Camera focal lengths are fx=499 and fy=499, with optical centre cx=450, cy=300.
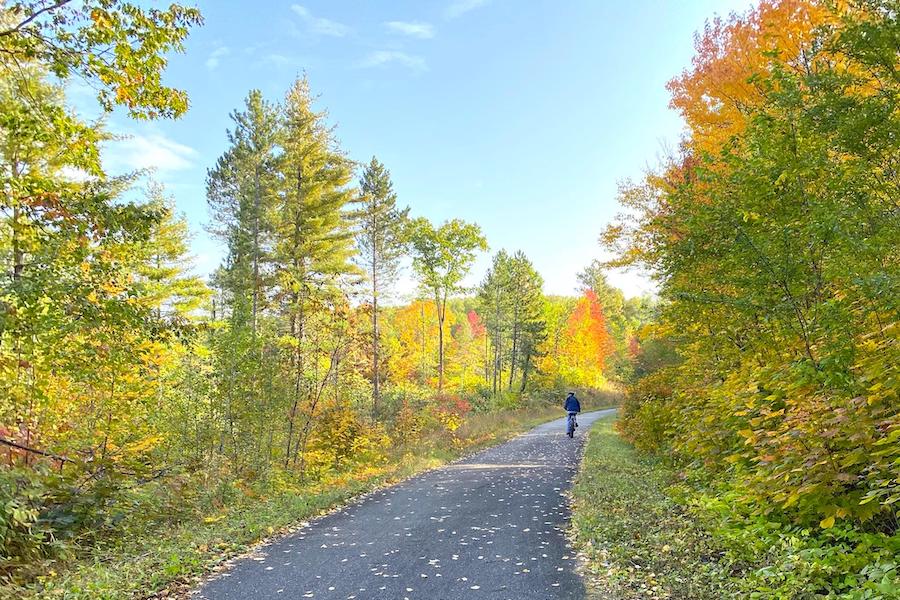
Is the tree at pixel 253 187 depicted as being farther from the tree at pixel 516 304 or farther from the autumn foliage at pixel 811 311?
the tree at pixel 516 304

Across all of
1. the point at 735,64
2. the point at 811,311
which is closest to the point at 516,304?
the point at 735,64

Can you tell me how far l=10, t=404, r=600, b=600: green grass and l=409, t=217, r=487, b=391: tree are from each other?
1774 cm

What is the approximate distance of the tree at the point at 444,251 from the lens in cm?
2914

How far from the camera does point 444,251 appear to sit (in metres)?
29.4

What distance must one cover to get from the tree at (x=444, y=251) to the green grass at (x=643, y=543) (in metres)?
20.4

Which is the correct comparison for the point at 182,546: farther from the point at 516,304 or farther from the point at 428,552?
the point at 516,304

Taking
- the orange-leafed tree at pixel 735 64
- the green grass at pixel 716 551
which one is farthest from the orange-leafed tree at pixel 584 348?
the green grass at pixel 716 551

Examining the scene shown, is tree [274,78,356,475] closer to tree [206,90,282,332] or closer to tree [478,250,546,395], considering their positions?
tree [206,90,282,332]

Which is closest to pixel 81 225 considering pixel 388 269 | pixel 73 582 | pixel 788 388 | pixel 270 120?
pixel 73 582

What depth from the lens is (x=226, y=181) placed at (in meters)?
22.4

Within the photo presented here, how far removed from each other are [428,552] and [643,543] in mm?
2552

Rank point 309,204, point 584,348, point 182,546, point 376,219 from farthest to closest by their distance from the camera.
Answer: point 584,348, point 376,219, point 309,204, point 182,546

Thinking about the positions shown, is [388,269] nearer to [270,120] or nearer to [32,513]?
[270,120]

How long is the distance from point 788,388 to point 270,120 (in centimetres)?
1962
